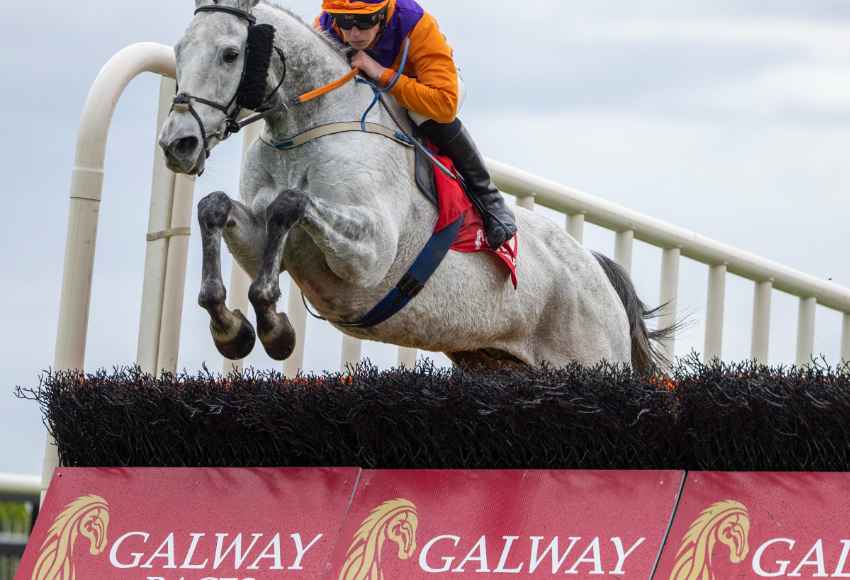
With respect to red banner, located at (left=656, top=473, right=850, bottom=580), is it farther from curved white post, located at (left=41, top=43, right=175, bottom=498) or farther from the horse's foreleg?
curved white post, located at (left=41, top=43, right=175, bottom=498)

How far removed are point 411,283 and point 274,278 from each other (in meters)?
0.77

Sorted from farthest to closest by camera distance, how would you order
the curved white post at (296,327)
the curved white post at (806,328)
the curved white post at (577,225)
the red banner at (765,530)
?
the curved white post at (806,328) → the curved white post at (577,225) → the curved white post at (296,327) → the red banner at (765,530)

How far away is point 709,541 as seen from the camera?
9.61ft

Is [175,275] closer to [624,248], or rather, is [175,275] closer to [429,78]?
[429,78]

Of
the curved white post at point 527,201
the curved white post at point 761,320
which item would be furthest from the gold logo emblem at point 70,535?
the curved white post at point 761,320

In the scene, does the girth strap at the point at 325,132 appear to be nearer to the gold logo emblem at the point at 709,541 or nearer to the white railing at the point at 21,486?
the white railing at the point at 21,486

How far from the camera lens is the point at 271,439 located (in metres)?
3.80

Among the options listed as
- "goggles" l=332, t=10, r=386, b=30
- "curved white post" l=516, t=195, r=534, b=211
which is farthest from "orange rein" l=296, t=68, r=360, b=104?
"curved white post" l=516, t=195, r=534, b=211

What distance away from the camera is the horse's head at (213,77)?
13.6ft

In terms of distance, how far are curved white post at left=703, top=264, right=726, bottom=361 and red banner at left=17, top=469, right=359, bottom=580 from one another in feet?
13.4

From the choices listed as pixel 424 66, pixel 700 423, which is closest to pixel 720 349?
pixel 424 66

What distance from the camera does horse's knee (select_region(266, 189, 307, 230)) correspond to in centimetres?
412

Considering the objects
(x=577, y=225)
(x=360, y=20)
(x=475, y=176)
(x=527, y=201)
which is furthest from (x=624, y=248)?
(x=360, y=20)

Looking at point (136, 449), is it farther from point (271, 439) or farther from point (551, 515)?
point (551, 515)
